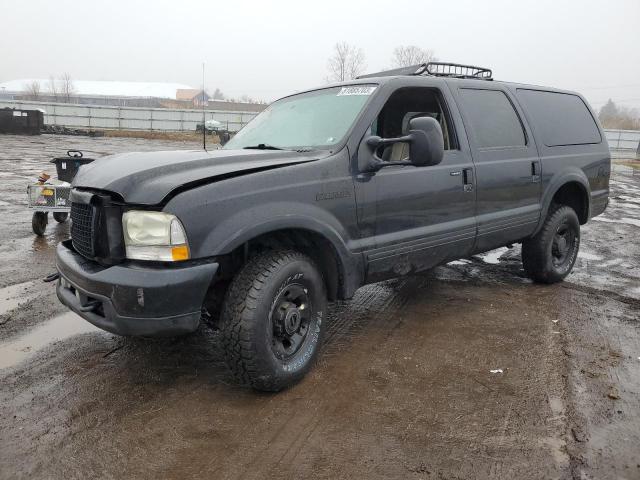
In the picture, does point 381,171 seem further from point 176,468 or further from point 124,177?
point 176,468

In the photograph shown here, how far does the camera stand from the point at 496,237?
4.41m

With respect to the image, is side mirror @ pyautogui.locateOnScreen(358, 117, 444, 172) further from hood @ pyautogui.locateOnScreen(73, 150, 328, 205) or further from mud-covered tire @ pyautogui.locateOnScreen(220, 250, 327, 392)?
mud-covered tire @ pyautogui.locateOnScreen(220, 250, 327, 392)

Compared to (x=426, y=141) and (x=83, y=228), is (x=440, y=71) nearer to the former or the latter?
(x=426, y=141)

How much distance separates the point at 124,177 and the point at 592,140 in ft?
16.3

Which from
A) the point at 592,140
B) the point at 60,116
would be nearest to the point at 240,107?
the point at 60,116

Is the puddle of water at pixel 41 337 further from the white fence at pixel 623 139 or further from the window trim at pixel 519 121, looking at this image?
the white fence at pixel 623 139

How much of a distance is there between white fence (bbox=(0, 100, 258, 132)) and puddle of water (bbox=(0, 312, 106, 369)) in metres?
35.8

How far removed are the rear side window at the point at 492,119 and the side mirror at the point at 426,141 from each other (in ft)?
3.77

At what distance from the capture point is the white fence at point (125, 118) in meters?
38.8

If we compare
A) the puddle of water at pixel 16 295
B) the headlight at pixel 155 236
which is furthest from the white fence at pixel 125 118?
the headlight at pixel 155 236

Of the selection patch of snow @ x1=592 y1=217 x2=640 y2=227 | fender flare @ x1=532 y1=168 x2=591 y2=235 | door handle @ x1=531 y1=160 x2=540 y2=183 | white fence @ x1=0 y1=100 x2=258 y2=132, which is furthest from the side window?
white fence @ x1=0 y1=100 x2=258 y2=132

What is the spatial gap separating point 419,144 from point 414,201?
560 mm

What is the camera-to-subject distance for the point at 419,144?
3195 millimetres

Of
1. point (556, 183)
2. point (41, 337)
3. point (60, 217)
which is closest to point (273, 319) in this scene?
point (41, 337)
